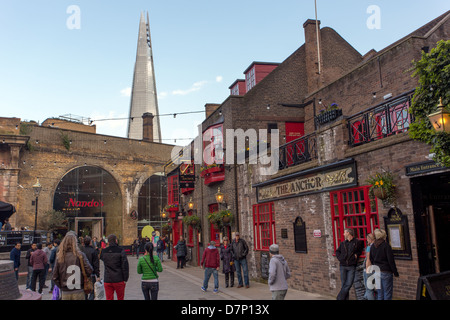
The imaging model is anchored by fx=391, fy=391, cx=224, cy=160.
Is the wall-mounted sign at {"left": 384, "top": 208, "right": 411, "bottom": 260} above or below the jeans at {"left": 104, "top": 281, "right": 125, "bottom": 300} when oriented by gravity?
above

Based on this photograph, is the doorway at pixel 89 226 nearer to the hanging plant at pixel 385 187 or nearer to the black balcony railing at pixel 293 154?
the black balcony railing at pixel 293 154

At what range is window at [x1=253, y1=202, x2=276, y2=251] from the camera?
13.6 meters

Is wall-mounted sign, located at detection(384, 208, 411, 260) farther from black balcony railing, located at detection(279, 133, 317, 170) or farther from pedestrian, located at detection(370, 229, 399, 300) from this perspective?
black balcony railing, located at detection(279, 133, 317, 170)

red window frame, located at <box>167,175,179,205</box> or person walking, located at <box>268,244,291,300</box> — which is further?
red window frame, located at <box>167,175,179,205</box>

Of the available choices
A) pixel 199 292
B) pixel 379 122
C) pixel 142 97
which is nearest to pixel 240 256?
pixel 199 292

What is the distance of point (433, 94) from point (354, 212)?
3.88 m

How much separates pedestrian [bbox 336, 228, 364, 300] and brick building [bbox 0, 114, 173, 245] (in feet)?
79.2

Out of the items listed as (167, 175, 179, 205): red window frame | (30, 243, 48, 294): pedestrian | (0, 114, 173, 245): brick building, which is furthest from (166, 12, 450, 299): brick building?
(0, 114, 173, 245): brick building

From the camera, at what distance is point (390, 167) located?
8.52 meters

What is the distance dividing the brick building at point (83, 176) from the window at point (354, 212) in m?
22.9

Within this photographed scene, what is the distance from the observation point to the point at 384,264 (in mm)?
7480

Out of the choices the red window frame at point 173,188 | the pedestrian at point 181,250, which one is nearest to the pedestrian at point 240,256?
the pedestrian at point 181,250
